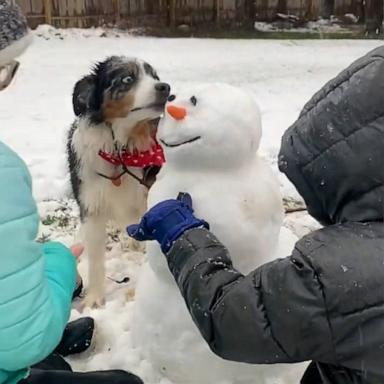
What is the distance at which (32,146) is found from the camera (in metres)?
6.50

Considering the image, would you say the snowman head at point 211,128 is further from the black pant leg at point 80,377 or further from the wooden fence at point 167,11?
the wooden fence at point 167,11

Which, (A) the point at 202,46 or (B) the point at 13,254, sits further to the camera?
(A) the point at 202,46

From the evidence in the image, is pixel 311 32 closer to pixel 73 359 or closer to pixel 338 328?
pixel 73 359

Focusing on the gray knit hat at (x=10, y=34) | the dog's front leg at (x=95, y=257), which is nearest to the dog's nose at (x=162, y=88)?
the dog's front leg at (x=95, y=257)

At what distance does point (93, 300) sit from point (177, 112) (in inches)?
56.5

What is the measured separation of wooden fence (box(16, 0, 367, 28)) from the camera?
45.5ft

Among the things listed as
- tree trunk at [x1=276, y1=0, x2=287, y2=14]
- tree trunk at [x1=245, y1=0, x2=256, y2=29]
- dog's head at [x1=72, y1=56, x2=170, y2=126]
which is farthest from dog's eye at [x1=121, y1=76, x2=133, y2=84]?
tree trunk at [x1=276, y1=0, x2=287, y2=14]

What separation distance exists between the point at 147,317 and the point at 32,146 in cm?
395

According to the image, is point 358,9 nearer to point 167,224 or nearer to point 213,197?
point 213,197

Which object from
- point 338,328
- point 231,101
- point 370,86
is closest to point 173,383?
point 231,101

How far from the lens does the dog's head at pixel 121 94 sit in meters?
3.64

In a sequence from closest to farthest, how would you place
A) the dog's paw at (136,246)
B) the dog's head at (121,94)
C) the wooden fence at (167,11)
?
1. the dog's head at (121,94)
2. the dog's paw at (136,246)
3. the wooden fence at (167,11)

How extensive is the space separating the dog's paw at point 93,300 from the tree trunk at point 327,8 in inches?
499

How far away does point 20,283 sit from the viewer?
1899 mm
